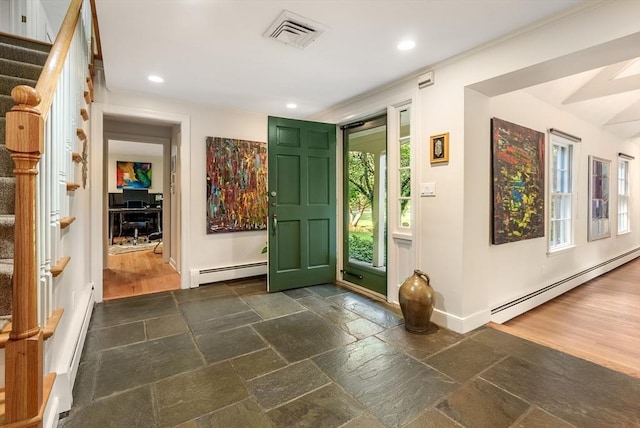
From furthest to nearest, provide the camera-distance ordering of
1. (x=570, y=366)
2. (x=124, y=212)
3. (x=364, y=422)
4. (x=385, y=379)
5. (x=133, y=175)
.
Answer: (x=133, y=175) < (x=124, y=212) < (x=570, y=366) < (x=385, y=379) < (x=364, y=422)

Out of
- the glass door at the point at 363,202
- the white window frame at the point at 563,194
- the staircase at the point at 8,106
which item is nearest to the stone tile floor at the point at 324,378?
the staircase at the point at 8,106

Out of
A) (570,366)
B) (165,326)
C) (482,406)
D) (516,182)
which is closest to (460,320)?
(570,366)

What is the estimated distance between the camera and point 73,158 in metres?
2.05

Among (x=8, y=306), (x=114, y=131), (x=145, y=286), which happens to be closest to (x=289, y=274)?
(x=145, y=286)

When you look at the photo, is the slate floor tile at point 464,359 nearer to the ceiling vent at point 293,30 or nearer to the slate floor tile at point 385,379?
the slate floor tile at point 385,379

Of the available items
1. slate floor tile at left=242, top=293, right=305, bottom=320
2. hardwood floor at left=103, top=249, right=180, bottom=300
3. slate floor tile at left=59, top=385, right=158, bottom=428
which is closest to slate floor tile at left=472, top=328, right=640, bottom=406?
slate floor tile at left=242, top=293, right=305, bottom=320

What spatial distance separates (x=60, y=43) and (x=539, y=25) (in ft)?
9.29

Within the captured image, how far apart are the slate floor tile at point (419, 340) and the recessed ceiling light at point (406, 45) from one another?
89.6 inches

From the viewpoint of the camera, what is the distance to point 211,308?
10.1ft

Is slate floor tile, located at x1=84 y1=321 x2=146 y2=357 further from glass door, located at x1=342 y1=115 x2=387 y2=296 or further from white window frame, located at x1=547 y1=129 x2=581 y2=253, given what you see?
white window frame, located at x1=547 y1=129 x2=581 y2=253

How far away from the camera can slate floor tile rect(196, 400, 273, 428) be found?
1498mm

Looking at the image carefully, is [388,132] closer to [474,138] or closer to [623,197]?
[474,138]

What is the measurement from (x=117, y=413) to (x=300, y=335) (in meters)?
1.26

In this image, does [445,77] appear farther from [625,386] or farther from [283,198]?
[625,386]
